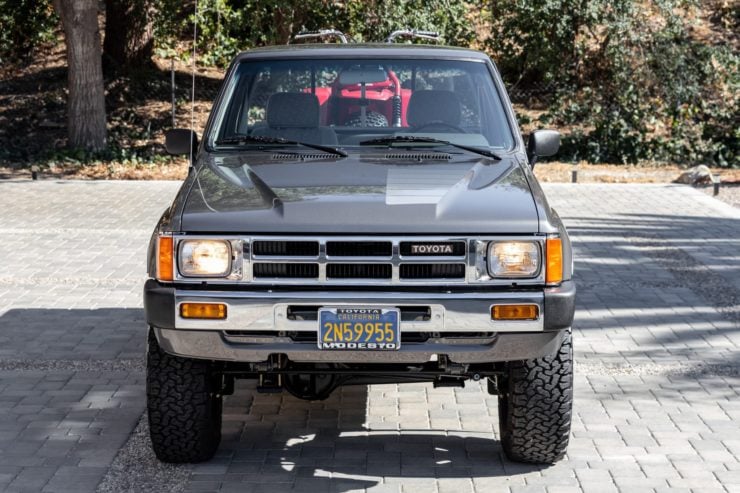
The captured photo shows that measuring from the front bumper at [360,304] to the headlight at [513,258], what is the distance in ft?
0.30

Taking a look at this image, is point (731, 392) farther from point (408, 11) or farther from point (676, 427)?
point (408, 11)

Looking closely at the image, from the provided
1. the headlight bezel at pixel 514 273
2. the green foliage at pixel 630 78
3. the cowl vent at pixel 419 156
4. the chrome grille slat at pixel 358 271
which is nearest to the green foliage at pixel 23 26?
the green foliage at pixel 630 78

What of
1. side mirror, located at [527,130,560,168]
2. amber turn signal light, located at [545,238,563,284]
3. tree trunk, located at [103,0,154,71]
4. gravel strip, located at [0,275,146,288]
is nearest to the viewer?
amber turn signal light, located at [545,238,563,284]

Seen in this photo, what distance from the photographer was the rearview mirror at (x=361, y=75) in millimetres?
6574

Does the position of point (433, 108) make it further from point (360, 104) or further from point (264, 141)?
point (264, 141)

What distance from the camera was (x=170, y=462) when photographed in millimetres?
5441

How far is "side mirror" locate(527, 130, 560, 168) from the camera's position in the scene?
20.9ft

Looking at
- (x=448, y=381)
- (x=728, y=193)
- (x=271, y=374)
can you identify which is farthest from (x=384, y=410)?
(x=728, y=193)

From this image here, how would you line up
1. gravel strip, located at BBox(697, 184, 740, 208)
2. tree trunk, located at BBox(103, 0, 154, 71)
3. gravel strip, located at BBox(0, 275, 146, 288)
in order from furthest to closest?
1. tree trunk, located at BBox(103, 0, 154, 71)
2. gravel strip, located at BBox(697, 184, 740, 208)
3. gravel strip, located at BBox(0, 275, 146, 288)

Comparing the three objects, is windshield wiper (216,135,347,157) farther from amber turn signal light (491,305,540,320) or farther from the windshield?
amber turn signal light (491,305,540,320)

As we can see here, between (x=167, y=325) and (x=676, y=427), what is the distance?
2.78 meters

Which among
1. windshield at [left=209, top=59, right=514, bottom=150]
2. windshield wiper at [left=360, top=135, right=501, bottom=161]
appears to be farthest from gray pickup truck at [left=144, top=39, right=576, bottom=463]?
windshield at [left=209, top=59, right=514, bottom=150]

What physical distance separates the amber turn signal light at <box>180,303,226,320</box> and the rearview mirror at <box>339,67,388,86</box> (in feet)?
6.98

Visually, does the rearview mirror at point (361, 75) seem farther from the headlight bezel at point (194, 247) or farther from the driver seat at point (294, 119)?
the headlight bezel at point (194, 247)
